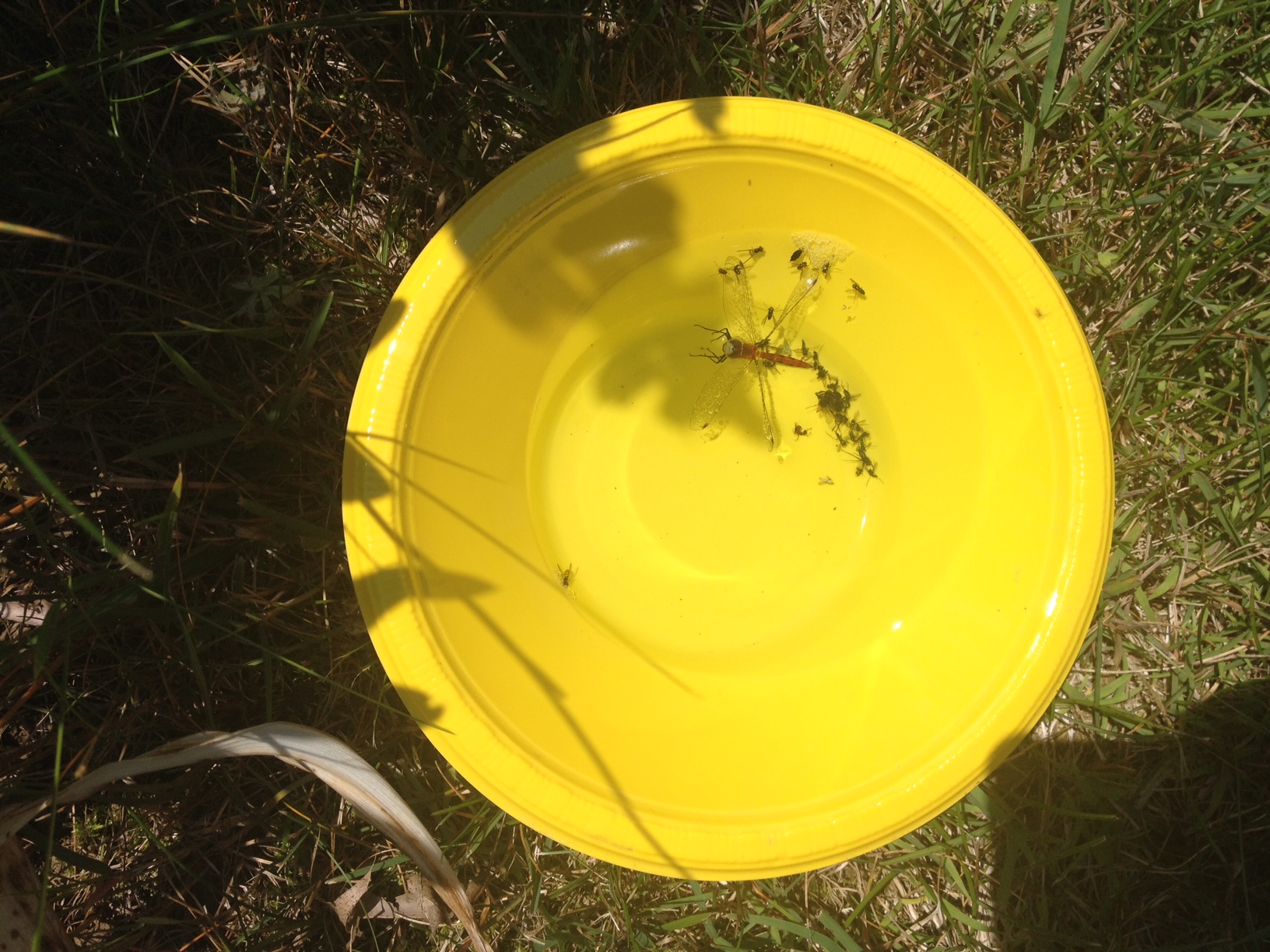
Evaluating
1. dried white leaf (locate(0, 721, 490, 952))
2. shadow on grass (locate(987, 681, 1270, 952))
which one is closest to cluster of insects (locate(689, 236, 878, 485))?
shadow on grass (locate(987, 681, 1270, 952))

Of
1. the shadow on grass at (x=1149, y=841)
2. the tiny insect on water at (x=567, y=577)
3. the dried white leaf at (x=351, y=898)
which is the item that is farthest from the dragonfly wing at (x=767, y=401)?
the dried white leaf at (x=351, y=898)

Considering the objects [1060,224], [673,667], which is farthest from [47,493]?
[1060,224]

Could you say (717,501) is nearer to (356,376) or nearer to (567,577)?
(567,577)

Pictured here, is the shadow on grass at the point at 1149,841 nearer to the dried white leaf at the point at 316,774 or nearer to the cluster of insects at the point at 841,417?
the cluster of insects at the point at 841,417

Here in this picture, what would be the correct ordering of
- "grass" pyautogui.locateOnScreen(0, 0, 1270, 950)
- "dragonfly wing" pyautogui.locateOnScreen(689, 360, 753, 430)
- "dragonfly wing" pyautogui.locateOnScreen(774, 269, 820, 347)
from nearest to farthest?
"grass" pyautogui.locateOnScreen(0, 0, 1270, 950) < "dragonfly wing" pyautogui.locateOnScreen(774, 269, 820, 347) < "dragonfly wing" pyautogui.locateOnScreen(689, 360, 753, 430)

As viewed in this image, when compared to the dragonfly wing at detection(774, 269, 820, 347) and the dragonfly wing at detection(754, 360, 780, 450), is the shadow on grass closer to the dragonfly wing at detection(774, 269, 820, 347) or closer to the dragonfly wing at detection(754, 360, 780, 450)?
the dragonfly wing at detection(754, 360, 780, 450)

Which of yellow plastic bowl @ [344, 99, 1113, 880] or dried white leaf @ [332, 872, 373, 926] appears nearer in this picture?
yellow plastic bowl @ [344, 99, 1113, 880]

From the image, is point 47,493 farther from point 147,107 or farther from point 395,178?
point 395,178
